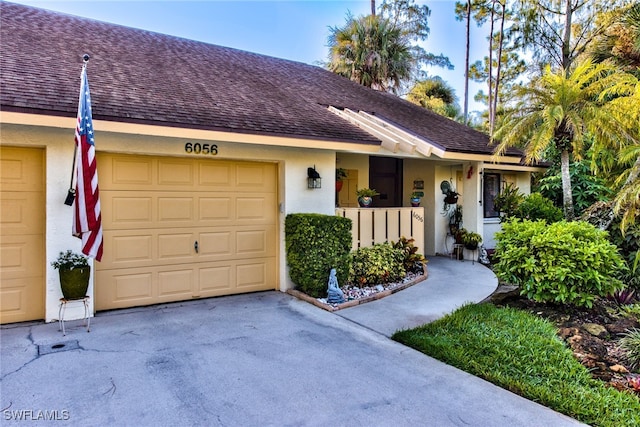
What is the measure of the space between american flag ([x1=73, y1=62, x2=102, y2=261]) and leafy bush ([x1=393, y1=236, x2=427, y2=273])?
19.2 ft

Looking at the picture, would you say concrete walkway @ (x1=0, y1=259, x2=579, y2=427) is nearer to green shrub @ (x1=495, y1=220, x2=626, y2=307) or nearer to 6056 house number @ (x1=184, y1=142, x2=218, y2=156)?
green shrub @ (x1=495, y1=220, x2=626, y2=307)

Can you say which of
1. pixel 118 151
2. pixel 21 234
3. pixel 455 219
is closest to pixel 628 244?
pixel 455 219

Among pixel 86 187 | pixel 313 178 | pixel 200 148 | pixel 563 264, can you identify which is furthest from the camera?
pixel 313 178

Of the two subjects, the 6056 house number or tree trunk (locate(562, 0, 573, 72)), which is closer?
the 6056 house number

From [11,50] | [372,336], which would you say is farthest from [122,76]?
[372,336]

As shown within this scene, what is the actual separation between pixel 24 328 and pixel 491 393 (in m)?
5.72

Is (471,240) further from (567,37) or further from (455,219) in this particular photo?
(567,37)

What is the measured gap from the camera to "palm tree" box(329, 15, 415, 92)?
1566 centimetres

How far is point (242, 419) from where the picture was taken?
3.22 meters

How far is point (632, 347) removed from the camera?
4.61 m

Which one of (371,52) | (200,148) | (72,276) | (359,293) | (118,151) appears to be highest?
(371,52)

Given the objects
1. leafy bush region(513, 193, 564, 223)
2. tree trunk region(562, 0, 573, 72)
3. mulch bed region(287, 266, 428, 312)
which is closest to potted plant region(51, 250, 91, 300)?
mulch bed region(287, 266, 428, 312)

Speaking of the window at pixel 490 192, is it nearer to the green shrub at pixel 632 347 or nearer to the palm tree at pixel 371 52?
the palm tree at pixel 371 52

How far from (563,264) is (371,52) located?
12437 millimetres
